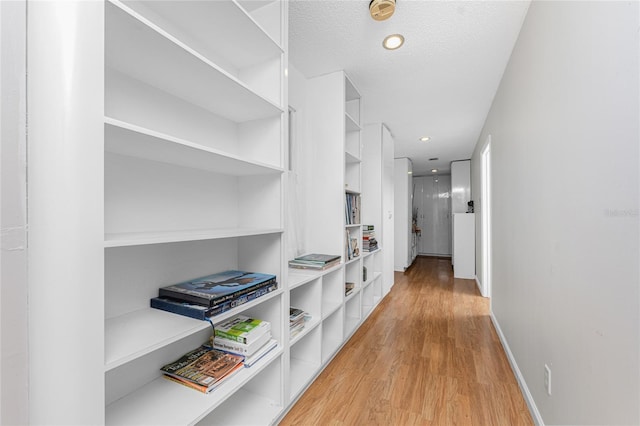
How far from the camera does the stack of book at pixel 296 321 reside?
1.74 meters

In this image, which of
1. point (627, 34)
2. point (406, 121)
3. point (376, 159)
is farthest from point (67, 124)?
point (406, 121)

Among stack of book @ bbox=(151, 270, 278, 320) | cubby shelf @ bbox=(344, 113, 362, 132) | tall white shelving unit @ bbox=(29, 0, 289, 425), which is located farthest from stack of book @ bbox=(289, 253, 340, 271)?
cubby shelf @ bbox=(344, 113, 362, 132)

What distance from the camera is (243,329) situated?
1.41 meters

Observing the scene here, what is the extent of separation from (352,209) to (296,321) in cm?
122

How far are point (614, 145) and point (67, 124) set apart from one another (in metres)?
1.54

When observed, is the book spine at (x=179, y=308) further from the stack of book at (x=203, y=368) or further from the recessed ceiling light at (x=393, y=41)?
the recessed ceiling light at (x=393, y=41)

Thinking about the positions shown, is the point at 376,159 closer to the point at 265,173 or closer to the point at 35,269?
the point at 265,173

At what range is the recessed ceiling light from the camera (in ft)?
6.27

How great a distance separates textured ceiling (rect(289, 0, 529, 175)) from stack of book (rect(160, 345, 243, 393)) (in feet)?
6.52

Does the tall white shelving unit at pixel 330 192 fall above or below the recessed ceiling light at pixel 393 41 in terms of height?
below

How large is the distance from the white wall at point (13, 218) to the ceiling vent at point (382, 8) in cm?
153

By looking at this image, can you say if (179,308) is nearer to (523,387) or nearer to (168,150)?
(168,150)

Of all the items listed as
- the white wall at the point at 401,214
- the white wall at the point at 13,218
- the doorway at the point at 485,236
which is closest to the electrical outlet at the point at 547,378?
the white wall at the point at 13,218

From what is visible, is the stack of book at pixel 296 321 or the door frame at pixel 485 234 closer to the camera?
the stack of book at pixel 296 321
